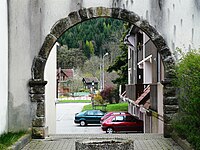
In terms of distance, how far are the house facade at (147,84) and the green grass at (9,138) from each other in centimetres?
537

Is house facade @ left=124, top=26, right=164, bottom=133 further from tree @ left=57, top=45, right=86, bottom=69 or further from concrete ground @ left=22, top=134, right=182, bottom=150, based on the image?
tree @ left=57, top=45, right=86, bottom=69

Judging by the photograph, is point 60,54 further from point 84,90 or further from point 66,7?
point 66,7

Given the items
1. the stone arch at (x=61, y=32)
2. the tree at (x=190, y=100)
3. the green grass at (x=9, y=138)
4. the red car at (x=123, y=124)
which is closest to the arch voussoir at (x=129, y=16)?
the stone arch at (x=61, y=32)

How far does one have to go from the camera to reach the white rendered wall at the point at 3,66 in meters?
12.5

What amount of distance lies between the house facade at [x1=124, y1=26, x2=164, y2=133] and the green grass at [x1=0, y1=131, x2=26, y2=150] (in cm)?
537

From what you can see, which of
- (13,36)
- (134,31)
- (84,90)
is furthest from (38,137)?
(84,90)

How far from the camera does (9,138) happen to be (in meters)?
11.4

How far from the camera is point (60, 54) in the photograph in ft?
260

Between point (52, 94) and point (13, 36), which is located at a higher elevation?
point (13, 36)

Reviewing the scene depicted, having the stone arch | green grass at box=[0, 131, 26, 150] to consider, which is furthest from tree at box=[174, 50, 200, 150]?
green grass at box=[0, 131, 26, 150]

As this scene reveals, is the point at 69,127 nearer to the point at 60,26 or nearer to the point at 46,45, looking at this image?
the point at 46,45

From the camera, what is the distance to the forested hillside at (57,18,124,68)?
262 feet

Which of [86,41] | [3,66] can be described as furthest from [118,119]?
[86,41]

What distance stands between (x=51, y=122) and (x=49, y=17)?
6376 mm
